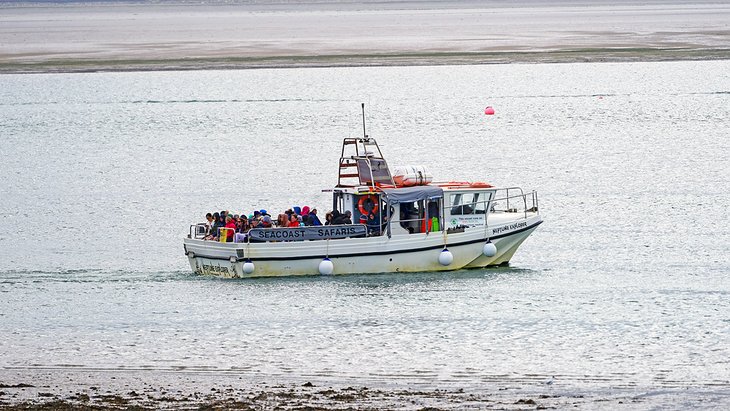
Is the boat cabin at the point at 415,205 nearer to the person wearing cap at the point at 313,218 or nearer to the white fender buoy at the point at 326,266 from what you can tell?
the person wearing cap at the point at 313,218

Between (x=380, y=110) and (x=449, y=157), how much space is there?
102ft

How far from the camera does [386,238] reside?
117 feet

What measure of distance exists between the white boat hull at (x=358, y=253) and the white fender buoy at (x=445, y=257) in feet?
0.44

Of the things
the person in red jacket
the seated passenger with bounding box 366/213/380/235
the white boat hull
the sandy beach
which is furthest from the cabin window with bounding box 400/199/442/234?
the sandy beach

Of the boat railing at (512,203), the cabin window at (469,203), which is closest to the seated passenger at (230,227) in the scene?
the cabin window at (469,203)

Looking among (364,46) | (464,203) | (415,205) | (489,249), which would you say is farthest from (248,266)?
(364,46)

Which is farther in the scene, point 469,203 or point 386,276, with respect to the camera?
point 469,203

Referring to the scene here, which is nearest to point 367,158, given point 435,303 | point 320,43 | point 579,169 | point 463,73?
point 435,303

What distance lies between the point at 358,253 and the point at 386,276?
1093 millimetres

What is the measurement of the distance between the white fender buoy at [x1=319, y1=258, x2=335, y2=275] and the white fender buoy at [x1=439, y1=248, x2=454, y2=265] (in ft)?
10.8

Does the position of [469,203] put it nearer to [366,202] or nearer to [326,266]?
[366,202]

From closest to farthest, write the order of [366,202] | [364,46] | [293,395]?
[293,395] < [366,202] < [364,46]

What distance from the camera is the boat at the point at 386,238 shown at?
35.8 metres

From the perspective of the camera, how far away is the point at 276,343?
29.0 meters
